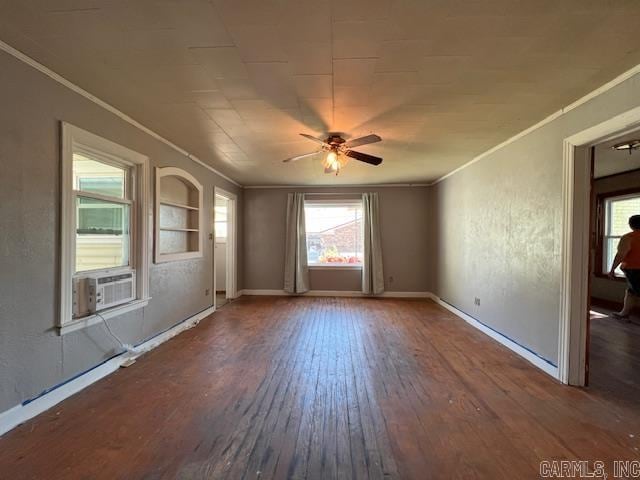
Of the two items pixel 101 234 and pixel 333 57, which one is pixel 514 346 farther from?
pixel 101 234

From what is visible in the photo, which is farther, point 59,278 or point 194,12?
point 59,278

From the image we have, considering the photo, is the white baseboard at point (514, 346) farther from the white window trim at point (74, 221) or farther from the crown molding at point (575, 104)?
the white window trim at point (74, 221)

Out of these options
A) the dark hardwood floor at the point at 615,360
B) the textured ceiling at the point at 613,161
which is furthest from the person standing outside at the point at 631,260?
the textured ceiling at the point at 613,161

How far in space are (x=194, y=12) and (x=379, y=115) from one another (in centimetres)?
164

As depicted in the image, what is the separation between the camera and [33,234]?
79.3 inches

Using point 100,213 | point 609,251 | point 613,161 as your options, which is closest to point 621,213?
point 609,251

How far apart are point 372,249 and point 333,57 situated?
456 cm

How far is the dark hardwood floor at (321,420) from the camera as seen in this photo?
159cm

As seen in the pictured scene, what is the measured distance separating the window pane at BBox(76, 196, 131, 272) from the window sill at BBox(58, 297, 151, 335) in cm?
39

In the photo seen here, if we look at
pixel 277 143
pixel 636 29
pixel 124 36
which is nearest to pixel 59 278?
pixel 124 36

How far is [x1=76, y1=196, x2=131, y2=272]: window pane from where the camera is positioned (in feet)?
8.29

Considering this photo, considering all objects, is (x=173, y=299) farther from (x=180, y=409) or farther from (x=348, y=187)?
(x=348, y=187)

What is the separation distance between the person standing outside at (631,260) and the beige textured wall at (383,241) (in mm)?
2781

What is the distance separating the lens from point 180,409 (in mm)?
2096
